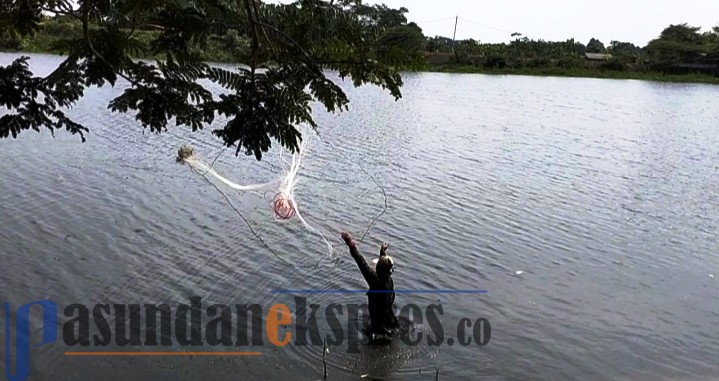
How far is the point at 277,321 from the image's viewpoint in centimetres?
1123

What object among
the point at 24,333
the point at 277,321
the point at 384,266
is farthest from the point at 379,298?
the point at 24,333

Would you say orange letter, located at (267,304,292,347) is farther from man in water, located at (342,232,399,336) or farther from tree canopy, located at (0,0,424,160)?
tree canopy, located at (0,0,424,160)

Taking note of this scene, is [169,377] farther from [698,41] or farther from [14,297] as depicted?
[698,41]

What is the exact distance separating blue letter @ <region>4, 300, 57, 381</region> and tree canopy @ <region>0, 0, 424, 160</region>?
20.2 ft

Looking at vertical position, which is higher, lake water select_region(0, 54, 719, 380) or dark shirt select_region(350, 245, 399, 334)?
dark shirt select_region(350, 245, 399, 334)

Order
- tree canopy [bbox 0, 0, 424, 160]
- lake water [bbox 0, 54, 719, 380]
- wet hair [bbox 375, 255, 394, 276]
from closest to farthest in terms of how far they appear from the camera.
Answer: tree canopy [bbox 0, 0, 424, 160] → wet hair [bbox 375, 255, 394, 276] → lake water [bbox 0, 54, 719, 380]

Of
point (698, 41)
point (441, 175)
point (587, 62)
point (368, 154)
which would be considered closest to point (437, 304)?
point (441, 175)

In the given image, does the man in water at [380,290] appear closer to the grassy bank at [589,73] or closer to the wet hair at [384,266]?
the wet hair at [384,266]

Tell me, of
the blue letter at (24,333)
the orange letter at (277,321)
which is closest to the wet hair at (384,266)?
the orange letter at (277,321)

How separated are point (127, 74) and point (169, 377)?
234 inches

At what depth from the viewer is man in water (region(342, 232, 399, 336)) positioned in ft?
32.7

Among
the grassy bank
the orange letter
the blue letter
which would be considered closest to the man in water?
the orange letter

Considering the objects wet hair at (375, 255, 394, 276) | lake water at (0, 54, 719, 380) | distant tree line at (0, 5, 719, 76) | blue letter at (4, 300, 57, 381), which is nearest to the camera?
blue letter at (4, 300, 57, 381)

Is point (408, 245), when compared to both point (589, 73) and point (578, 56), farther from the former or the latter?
point (578, 56)
